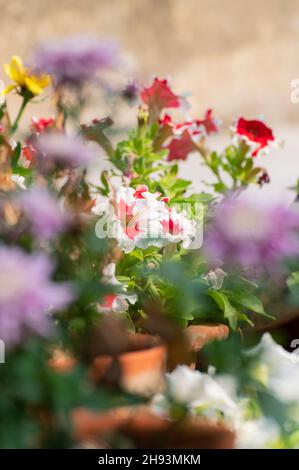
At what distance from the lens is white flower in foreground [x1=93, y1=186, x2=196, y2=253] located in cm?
134

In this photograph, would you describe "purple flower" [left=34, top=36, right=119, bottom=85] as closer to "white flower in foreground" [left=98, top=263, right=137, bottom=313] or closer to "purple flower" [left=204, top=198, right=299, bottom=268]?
"purple flower" [left=204, top=198, right=299, bottom=268]

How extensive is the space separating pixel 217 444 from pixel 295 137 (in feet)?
16.2

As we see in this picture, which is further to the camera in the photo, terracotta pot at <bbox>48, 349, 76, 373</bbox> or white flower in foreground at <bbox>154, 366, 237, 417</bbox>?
white flower in foreground at <bbox>154, 366, 237, 417</bbox>

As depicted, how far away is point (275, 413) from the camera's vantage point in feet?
2.90

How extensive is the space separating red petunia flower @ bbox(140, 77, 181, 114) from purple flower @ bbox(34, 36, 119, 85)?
1020 millimetres

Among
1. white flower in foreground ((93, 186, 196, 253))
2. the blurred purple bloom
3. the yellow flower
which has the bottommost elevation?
white flower in foreground ((93, 186, 196, 253))

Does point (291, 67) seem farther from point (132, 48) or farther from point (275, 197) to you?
point (275, 197)

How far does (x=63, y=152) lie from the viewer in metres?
0.88

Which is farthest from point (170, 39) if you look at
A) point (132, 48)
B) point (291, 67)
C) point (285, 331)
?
point (285, 331)

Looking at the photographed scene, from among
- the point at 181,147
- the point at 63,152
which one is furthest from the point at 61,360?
the point at 181,147

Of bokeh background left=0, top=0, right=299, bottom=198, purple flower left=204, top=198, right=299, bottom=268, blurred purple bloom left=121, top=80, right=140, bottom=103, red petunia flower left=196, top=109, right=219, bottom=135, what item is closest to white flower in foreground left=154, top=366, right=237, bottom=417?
purple flower left=204, top=198, right=299, bottom=268

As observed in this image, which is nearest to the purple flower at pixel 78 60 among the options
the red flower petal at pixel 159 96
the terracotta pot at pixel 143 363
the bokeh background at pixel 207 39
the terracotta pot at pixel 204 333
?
the terracotta pot at pixel 143 363

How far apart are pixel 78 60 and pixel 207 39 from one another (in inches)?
219

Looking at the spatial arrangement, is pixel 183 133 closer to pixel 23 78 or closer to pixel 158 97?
pixel 158 97
